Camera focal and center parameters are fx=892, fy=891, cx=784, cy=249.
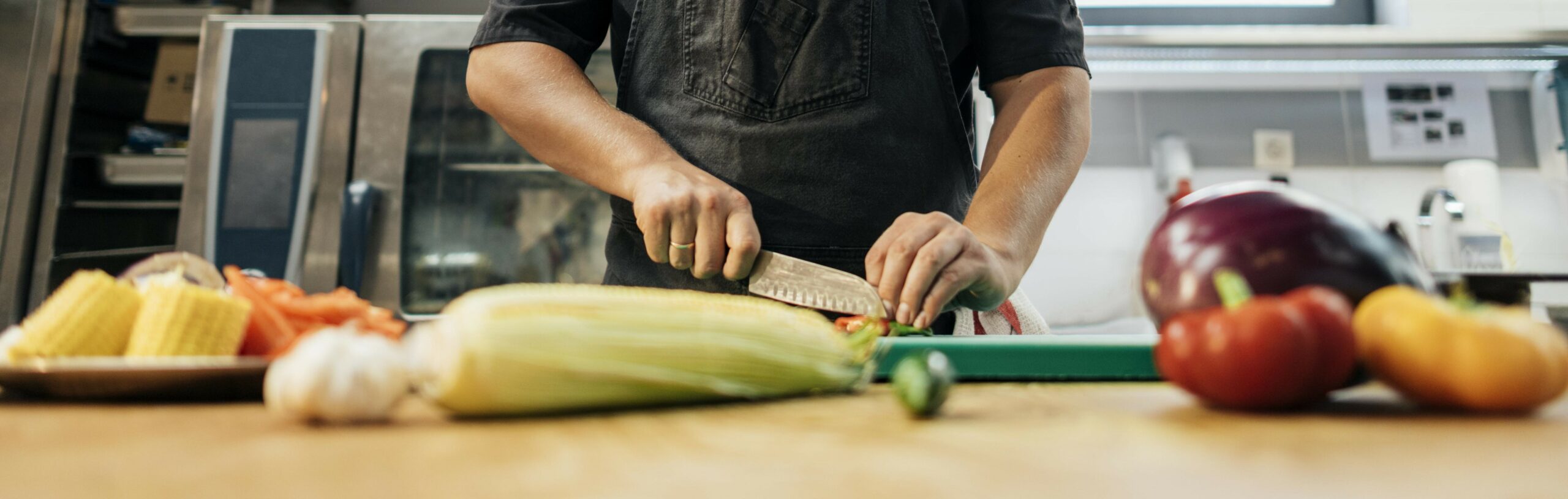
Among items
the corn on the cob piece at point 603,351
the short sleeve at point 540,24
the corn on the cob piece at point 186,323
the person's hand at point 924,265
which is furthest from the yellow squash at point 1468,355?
the short sleeve at point 540,24

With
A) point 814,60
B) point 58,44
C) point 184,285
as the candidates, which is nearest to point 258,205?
point 58,44

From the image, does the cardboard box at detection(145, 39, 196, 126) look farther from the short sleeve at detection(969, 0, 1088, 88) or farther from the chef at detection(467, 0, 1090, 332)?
the short sleeve at detection(969, 0, 1088, 88)

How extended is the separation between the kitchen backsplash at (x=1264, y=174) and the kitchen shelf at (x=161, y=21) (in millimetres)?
2453

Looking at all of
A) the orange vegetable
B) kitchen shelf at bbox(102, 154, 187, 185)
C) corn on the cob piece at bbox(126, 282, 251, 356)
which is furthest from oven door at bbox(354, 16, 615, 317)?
corn on the cob piece at bbox(126, 282, 251, 356)

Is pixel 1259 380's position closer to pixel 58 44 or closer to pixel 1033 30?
pixel 1033 30

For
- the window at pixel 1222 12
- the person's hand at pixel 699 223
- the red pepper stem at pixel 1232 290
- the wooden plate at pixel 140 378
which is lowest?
the wooden plate at pixel 140 378

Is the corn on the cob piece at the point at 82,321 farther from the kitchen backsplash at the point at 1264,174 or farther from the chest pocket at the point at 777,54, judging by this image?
the kitchen backsplash at the point at 1264,174

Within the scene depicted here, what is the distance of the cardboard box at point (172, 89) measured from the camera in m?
2.50

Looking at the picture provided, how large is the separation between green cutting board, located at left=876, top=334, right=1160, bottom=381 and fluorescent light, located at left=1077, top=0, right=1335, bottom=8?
229 cm

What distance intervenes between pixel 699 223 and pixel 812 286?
141mm

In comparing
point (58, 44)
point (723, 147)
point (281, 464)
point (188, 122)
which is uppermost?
point (58, 44)

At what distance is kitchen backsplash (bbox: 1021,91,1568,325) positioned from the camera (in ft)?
8.57

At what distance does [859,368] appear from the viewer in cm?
60

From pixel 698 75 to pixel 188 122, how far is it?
2.06 m
